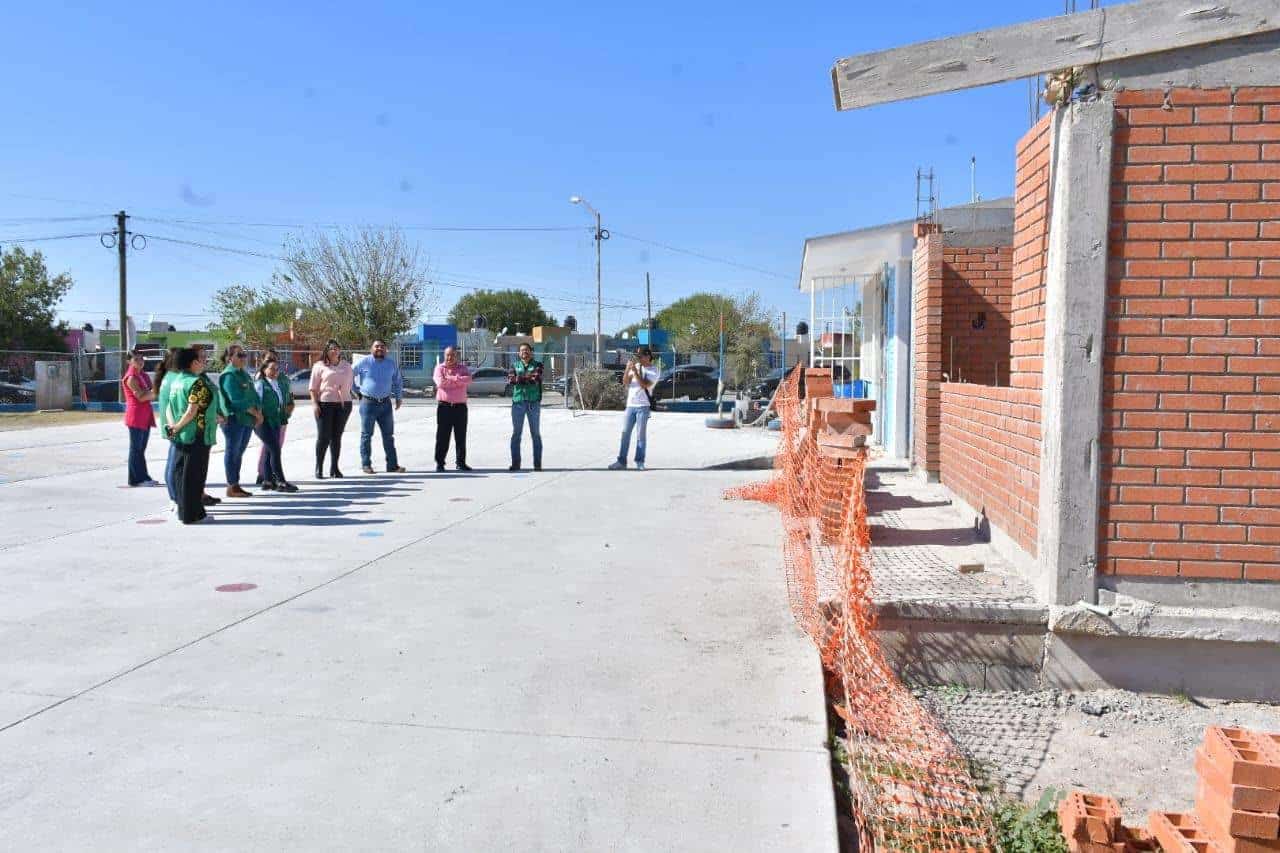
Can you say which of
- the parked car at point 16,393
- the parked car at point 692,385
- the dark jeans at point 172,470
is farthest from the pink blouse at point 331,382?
the parked car at point 692,385

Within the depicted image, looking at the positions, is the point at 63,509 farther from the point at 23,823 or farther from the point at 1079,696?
the point at 1079,696

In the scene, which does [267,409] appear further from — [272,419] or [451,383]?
[451,383]

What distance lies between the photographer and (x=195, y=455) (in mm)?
8953

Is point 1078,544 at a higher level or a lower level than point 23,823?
higher

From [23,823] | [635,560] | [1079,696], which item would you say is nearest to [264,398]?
[635,560]

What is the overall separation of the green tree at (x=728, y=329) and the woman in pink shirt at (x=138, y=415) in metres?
25.4

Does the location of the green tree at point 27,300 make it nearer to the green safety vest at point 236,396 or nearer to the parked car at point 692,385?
the parked car at point 692,385

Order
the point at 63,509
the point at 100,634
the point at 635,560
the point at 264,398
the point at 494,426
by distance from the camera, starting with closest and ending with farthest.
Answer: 1. the point at 100,634
2. the point at 635,560
3. the point at 63,509
4. the point at 264,398
5. the point at 494,426

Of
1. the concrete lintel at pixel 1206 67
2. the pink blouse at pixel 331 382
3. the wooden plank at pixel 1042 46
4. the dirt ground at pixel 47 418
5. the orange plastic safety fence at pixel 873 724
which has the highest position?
the wooden plank at pixel 1042 46

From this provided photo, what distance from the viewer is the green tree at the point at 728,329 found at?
35.9 metres

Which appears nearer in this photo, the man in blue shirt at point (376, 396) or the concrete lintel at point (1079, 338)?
the concrete lintel at point (1079, 338)

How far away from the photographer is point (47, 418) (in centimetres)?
2698

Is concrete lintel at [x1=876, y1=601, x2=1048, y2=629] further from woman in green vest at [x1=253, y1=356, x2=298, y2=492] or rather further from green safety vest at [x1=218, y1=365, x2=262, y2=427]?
woman in green vest at [x1=253, y1=356, x2=298, y2=492]

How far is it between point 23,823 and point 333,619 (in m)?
2.53
